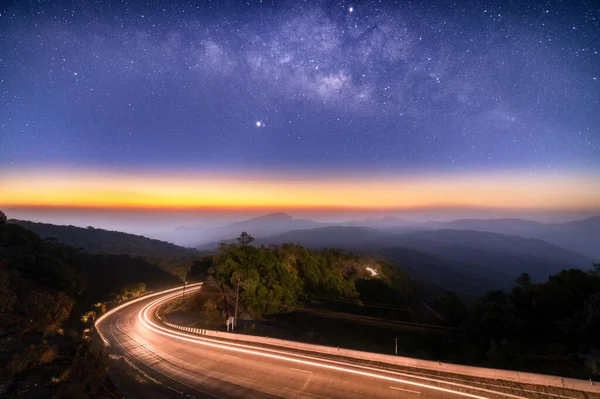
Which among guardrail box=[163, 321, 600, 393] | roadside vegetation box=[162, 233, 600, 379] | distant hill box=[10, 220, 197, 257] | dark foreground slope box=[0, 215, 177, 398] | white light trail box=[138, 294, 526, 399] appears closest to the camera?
dark foreground slope box=[0, 215, 177, 398]

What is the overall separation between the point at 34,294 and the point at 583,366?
1689 inches

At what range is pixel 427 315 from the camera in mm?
52500

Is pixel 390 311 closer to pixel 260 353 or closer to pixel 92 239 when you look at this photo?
pixel 260 353

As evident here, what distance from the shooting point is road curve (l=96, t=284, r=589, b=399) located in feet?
46.2

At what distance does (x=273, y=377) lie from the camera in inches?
664

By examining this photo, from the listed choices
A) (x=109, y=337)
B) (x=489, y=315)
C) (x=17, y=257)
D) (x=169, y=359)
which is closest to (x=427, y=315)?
(x=489, y=315)

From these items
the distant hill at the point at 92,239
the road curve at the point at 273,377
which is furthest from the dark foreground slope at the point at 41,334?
the distant hill at the point at 92,239

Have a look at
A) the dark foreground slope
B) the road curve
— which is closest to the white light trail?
the road curve

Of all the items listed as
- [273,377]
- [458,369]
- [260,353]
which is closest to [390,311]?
[260,353]

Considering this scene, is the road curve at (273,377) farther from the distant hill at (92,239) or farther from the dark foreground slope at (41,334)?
the distant hill at (92,239)

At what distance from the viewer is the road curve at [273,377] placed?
46.2ft

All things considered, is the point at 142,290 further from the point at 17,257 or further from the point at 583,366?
the point at 583,366

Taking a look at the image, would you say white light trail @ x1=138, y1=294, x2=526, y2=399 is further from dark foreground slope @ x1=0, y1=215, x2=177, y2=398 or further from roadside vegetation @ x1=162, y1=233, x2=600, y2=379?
dark foreground slope @ x1=0, y1=215, x2=177, y2=398

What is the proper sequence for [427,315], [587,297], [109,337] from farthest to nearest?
[427,315] → [109,337] → [587,297]
